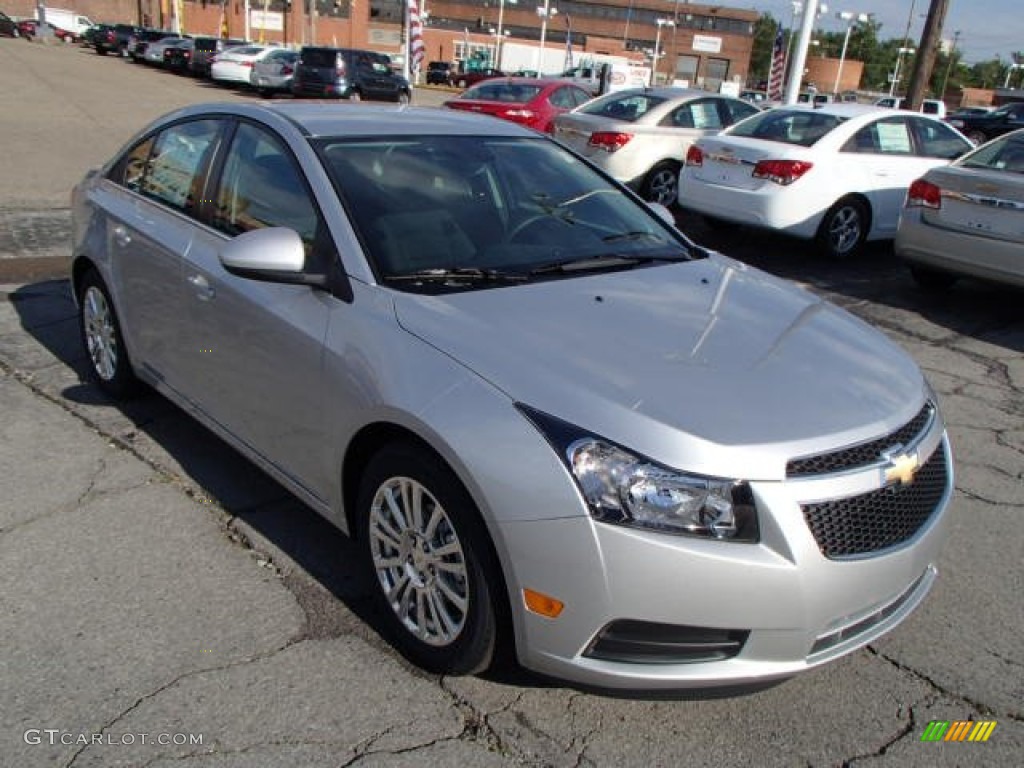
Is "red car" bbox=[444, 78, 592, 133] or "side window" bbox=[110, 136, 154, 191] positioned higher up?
"side window" bbox=[110, 136, 154, 191]

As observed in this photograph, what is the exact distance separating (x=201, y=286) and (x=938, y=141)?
891cm

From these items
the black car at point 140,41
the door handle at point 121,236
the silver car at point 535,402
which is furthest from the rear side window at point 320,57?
the silver car at point 535,402

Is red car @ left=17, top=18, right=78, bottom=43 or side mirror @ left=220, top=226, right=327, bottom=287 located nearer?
side mirror @ left=220, top=226, right=327, bottom=287

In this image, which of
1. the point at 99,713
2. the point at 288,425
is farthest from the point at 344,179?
the point at 99,713

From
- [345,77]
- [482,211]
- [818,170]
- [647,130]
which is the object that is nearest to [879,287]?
[818,170]

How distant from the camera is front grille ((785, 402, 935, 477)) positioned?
7.72 feet

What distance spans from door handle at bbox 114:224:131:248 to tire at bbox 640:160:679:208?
24.5ft

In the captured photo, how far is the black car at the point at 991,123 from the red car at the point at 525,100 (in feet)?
57.9

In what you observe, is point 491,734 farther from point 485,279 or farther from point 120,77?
point 120,77

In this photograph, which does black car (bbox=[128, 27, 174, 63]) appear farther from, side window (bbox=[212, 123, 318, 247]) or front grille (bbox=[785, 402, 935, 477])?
front grille (bbox=[785, 402, 935, 477])

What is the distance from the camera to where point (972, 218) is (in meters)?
7.12

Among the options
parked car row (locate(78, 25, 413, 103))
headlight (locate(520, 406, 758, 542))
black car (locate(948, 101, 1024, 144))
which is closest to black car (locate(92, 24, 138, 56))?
parked car row (locate(78, 25, 413, 103))

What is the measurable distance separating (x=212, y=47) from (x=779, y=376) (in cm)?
3575

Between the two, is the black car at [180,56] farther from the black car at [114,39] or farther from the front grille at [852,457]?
the front grille at [852,457]
